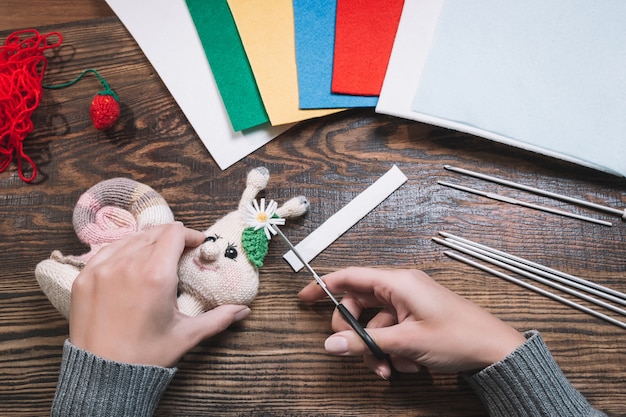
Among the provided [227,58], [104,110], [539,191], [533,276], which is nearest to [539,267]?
[533,276]

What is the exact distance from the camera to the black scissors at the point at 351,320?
69 cm

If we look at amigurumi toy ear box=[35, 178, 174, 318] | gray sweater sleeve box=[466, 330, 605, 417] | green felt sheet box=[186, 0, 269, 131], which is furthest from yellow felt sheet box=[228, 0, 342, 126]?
gray sweater sleeve box=[466, 330, 605, 417]

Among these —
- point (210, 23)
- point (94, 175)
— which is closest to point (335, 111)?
point (210, 23)

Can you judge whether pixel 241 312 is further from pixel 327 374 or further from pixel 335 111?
pixel 335 111

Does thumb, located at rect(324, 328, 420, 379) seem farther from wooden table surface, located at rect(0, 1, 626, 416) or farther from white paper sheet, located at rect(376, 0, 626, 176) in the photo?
white paper sheet, located at rect(376, 0, 626, 176)

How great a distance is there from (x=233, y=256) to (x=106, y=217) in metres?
0.20

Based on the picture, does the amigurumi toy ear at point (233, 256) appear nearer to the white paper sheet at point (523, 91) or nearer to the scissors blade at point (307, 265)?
the scissors blade at point (307, 265)

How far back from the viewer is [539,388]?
717 millimetres

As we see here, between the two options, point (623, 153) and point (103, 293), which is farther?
point (623, 153)

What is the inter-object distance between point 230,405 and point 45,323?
0.31 m

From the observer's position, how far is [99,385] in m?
0.69

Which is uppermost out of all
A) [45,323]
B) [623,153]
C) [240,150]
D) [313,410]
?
[623,153]

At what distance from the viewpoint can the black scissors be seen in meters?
0.69

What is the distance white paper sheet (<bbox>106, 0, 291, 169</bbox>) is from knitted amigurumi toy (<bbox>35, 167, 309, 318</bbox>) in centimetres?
8
